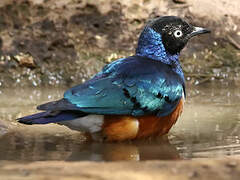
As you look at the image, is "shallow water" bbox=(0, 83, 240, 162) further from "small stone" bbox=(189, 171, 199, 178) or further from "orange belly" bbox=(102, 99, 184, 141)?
"small stone" bbox=(189, 171, 199, 178)

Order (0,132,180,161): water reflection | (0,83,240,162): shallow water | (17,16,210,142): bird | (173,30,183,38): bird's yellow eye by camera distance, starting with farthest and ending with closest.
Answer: (173,30,183,38): bird's yellow eye, (17,16,210,142): bird, (0,83,240,162): shallow water, (0,132,180,161): water reflection

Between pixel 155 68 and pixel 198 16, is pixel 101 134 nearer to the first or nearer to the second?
pixel 155 68

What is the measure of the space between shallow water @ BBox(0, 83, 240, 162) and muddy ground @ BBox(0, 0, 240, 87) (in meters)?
0.92

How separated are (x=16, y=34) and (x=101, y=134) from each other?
122 inches

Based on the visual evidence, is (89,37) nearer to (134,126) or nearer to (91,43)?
(91,43)

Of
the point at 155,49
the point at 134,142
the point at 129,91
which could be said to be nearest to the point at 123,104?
the point at 129,91

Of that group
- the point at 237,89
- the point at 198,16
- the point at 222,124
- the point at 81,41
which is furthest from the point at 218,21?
the point at 222,124

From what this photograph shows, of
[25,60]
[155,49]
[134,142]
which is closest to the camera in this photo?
[134,142]

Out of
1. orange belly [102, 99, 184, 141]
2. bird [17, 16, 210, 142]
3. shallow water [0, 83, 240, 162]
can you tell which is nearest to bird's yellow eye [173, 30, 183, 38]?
bird [17, 16, 210, 142]

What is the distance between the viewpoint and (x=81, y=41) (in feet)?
24.6

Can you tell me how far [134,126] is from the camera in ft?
15.3

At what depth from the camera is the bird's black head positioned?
17.8ft

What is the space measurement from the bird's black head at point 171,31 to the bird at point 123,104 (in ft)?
1.05

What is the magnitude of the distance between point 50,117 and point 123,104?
0.62 m
